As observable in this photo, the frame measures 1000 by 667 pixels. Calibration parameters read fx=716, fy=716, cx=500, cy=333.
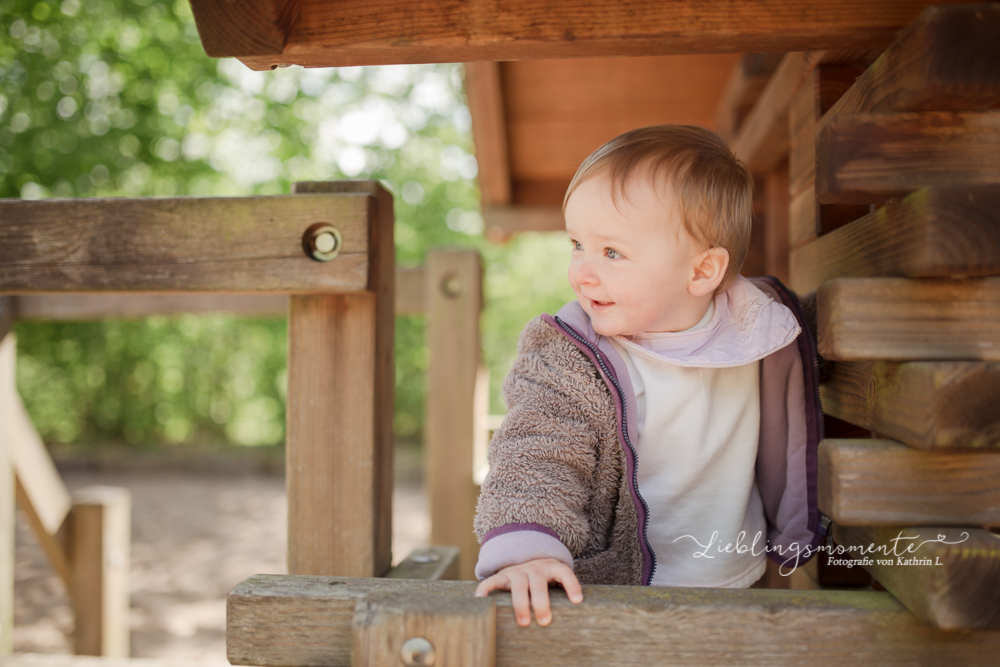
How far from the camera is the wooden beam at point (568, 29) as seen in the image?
3.59ft

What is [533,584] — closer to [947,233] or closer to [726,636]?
[726,636]

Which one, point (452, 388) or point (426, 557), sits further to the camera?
point (452, 388)

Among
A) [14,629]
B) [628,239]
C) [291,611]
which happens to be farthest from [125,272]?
[14,629]

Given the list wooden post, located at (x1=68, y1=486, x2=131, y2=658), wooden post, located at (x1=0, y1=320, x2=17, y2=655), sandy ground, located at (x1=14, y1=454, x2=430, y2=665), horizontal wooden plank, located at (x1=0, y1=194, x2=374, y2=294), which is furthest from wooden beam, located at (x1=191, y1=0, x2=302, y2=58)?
sandy ground, located at (x1=14, y1=454, x2=430, y2=665)

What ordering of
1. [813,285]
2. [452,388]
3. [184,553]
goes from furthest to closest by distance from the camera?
[184,553] → [452,388] → [813,285]

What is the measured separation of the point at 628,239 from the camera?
4.52 ft

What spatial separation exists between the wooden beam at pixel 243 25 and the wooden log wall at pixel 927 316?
Answer: 0.86 meters

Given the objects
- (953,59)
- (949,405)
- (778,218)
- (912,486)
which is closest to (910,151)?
(953,59)

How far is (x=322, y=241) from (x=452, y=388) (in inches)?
58.1

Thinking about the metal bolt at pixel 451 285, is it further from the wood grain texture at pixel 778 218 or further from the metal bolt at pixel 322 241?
the metal bolt at pixel 322 241

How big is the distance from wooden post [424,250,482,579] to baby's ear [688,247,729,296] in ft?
4.73

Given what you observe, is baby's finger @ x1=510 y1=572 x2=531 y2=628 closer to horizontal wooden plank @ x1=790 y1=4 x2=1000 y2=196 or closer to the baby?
the baby

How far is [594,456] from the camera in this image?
133 centimetres

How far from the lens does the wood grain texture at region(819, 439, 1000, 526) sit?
3.31 ft
